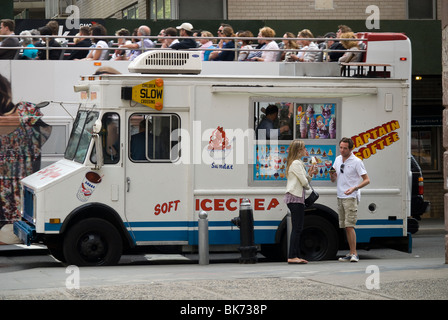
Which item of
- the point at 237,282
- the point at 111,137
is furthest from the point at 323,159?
the point at 237,282

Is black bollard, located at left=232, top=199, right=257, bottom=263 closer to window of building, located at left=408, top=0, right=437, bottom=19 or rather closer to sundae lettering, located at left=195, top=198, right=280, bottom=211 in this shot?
sundae lettering, located at left=195, top=198, right=280, bottom=211

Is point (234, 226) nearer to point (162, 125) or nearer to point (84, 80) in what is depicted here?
point (162, 125)

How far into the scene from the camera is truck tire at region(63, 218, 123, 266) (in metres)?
12.9

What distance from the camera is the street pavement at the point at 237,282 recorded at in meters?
9.16

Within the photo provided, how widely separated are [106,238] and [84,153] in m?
1.25

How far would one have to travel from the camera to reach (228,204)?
13.4 meters

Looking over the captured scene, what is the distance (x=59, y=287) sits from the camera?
10.1 meters

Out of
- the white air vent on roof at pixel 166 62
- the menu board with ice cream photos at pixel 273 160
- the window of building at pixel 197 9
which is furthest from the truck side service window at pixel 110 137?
the window of building at pixel 197 9

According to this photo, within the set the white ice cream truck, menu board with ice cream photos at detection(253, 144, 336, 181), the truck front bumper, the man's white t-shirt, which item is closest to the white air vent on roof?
the white ice cream truck

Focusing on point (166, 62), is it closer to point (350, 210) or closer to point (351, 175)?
point (351, 175)

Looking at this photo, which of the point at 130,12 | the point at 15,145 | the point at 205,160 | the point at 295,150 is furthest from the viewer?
the point at 130,12

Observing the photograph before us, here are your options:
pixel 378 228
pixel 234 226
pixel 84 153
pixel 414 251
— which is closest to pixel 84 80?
pixel 84 153

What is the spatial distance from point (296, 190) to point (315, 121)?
1393 millimetres

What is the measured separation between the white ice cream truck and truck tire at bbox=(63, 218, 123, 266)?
0.01m
